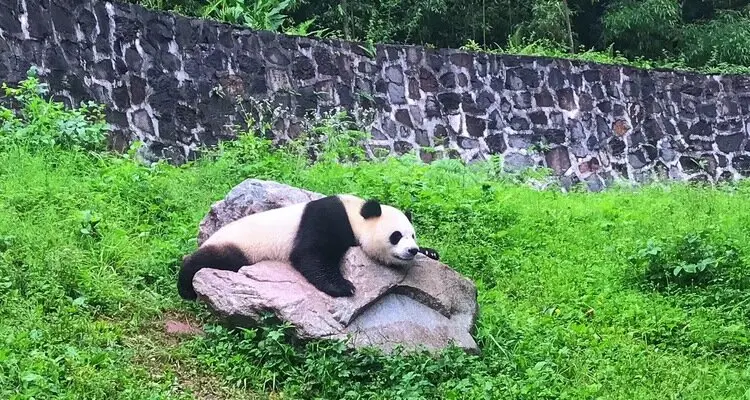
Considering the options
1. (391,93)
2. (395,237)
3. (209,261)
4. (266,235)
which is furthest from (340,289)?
(391,93)

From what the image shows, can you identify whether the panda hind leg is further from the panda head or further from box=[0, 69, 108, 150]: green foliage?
box=[0, 69, 108, 150]: green foliage

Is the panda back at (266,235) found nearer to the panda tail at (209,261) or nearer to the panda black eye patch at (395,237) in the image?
the panda tail at (209,261)

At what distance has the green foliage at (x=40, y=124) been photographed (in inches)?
303

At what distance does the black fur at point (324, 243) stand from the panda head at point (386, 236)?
0.10 feet

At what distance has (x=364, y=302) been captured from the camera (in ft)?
15.6

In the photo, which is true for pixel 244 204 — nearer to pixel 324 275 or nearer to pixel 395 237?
pixel 324 275

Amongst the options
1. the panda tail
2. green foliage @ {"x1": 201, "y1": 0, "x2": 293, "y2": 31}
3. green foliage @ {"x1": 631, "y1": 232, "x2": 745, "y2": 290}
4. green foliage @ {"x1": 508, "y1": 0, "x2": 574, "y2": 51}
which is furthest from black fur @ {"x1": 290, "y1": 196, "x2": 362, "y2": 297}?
green foliage @ {"x1": 508, "y1": 0, "x2": 574, "y2": 51}

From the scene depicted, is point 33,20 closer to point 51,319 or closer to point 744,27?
point 51,319

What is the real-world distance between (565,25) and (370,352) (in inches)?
534

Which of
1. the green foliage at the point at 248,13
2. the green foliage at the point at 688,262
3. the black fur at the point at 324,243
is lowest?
the green foliage at the point at 688,262

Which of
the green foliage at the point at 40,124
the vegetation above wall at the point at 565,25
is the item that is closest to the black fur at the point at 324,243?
the green foliage at the point at 40,124

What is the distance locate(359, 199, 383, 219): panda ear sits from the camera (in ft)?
16.6

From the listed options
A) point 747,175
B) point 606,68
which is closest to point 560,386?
point 606,68

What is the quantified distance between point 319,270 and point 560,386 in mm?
1475
